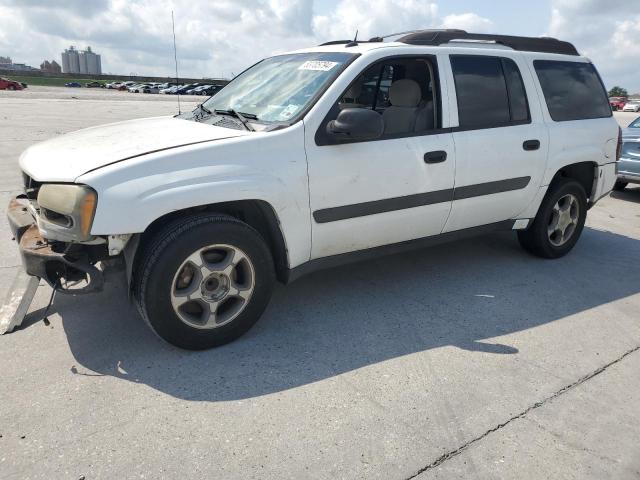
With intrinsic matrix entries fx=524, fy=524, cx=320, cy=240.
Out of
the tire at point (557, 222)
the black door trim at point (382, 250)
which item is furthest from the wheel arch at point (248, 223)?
the tire at point (557, 222)

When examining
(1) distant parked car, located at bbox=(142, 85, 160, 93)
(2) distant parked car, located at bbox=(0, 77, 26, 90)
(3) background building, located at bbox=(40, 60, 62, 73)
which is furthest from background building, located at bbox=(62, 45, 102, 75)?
(2) distant parked car, located at bbox=(0, 77, 26, 90)

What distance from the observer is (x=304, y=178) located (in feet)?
10.6

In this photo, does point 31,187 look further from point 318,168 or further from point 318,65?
point 318,65

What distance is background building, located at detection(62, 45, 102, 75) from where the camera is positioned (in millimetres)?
123250

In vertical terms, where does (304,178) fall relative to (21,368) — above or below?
above

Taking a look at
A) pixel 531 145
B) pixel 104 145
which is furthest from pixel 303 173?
pixel 531 145

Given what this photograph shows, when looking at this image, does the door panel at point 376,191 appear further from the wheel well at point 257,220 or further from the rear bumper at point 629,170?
the rear bumper at point 629,170

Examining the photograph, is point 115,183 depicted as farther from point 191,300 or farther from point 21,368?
point 21,368

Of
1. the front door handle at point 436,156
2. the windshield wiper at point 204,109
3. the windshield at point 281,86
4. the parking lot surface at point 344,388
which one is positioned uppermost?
the windshield at point 281,86

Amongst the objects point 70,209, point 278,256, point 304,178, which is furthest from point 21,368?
point 304,178

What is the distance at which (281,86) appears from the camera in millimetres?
→ 3723

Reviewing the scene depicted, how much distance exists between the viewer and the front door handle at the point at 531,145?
4332 mm

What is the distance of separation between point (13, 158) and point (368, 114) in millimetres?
8023

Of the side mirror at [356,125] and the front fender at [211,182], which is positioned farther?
the side mirror at [356,125]
